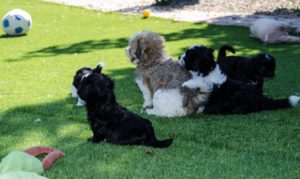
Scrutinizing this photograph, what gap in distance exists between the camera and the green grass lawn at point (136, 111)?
5598 millimetres

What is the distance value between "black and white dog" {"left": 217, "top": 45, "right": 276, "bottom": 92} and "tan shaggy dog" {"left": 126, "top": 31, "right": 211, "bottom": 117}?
1291mm

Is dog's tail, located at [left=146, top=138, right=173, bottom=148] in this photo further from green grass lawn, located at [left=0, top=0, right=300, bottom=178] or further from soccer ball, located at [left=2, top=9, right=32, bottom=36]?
soccer ball, located at [left=2, top=9, right=32, bottom=36]

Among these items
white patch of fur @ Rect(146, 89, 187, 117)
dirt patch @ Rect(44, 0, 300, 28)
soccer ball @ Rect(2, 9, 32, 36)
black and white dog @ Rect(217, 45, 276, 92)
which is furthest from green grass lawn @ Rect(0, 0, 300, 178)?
dirt patch @ Rect(44, 0, 300, 28)

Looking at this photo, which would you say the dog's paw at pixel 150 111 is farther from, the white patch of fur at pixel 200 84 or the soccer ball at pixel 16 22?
the soccer ball at pixel 16 22

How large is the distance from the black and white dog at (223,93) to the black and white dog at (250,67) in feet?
2.59

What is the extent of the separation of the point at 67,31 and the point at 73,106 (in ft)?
27.5

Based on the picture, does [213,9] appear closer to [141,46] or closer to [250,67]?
[250,67]

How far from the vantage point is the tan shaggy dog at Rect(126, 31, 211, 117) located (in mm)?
7820

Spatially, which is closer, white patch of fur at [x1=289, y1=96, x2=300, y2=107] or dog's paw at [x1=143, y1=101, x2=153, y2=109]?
white patch of fur at [x1=289, y1=96, x2=300, y2=107]

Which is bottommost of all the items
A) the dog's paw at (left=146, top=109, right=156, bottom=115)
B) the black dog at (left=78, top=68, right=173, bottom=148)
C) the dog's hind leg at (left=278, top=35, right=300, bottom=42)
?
the dog's paw at (left=146, top=109, right=156, bottom=115)

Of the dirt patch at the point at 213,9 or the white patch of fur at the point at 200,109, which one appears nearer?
the white patch of fur at the point at 200,109

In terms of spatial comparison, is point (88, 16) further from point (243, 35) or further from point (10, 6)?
point (243, 35)

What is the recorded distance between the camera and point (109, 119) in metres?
6.55

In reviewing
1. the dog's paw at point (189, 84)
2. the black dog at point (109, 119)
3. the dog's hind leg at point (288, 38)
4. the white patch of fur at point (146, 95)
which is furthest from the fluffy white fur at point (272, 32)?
the black dog at point (109, 119)
